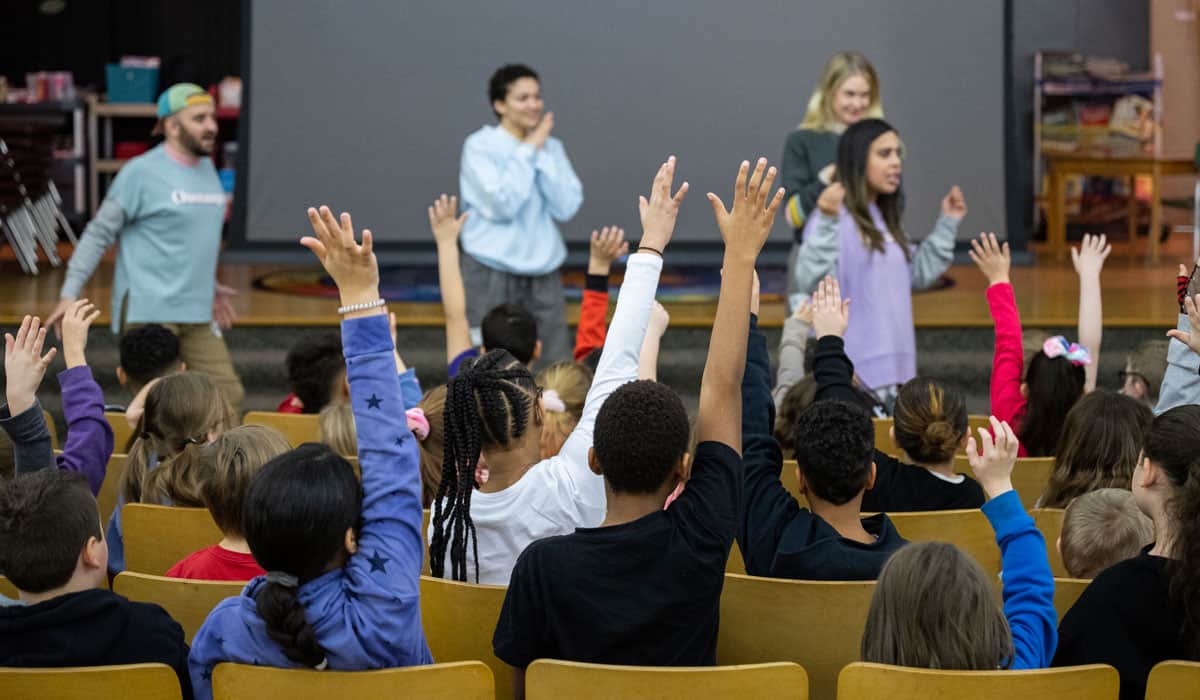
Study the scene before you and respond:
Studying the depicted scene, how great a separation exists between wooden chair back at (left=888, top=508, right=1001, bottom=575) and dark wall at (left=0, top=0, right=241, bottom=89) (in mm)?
10925

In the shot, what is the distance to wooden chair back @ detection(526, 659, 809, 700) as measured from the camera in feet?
6.51

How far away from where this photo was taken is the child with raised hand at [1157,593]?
85.0 inches

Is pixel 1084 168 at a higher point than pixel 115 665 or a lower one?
higher

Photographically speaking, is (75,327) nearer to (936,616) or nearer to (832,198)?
(936,616)

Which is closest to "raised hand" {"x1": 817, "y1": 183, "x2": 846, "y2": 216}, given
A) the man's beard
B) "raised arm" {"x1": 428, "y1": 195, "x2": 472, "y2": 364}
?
"raised arm" {"x1": 428, "y1": 195, "x2": 472, "y2": 364}

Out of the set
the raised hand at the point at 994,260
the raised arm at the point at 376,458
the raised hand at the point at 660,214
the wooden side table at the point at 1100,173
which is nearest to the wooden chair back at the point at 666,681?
the raised arm at the point at 376,458

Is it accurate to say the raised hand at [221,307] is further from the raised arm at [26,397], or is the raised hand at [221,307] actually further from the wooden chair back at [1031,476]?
the wooden chair back at [1031,476]

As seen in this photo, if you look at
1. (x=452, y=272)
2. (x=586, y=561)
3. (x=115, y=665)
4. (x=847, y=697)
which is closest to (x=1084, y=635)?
(x=847, y=697)

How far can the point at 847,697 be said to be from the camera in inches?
78.8

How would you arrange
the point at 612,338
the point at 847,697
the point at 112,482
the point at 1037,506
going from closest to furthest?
the point at 847,697
the point at 612,338
the point at 1037,506
the point at 112,482

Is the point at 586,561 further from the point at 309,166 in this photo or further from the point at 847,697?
the point at 309,166

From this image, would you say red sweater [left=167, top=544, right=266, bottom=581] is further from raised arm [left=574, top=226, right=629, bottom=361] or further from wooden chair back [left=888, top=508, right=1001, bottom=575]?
raised arm [left=574, top=226, right=629, bottom=361]

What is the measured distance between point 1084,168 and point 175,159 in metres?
6.28

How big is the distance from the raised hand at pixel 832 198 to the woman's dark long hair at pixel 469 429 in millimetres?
2191
